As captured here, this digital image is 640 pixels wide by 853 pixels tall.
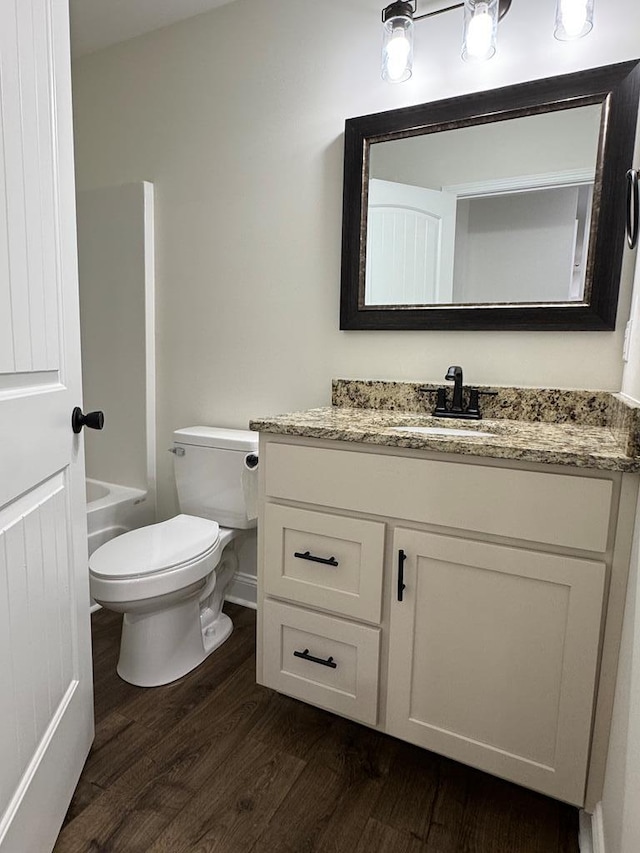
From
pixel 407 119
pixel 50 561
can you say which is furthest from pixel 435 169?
pixel 50 561

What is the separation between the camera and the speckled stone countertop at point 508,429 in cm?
110

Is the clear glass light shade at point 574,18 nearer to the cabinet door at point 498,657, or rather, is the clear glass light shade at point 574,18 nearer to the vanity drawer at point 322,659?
the cabinet door at point 498,657

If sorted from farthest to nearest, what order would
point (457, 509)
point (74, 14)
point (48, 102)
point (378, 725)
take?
point (74, 14)
point (378, 725)
point (457, 509)
point (48, 102)

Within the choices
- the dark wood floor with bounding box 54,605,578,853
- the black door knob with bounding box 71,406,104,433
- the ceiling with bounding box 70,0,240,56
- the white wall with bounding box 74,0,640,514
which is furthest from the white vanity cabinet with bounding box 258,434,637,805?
the ceiling with bounding box 70,0,240,56

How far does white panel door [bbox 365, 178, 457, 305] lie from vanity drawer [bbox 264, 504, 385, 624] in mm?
843

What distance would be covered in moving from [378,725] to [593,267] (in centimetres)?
142

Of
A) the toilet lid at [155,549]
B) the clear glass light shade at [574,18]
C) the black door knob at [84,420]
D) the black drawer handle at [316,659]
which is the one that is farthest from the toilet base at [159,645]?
the clear glass light shade at [574,18]

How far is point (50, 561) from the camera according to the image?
108 centimetres

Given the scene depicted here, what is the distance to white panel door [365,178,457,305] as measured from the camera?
1732 millimetres

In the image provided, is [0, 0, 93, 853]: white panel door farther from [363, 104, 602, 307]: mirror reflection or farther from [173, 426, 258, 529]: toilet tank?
[363, 104, 602, 307]: mirror reflection

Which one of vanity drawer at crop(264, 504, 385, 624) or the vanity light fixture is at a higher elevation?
the vanity light fixture

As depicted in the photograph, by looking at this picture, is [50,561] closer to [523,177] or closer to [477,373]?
[477,373]

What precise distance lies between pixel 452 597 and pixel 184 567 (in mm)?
844

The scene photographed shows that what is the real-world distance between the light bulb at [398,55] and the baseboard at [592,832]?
2045 mm
